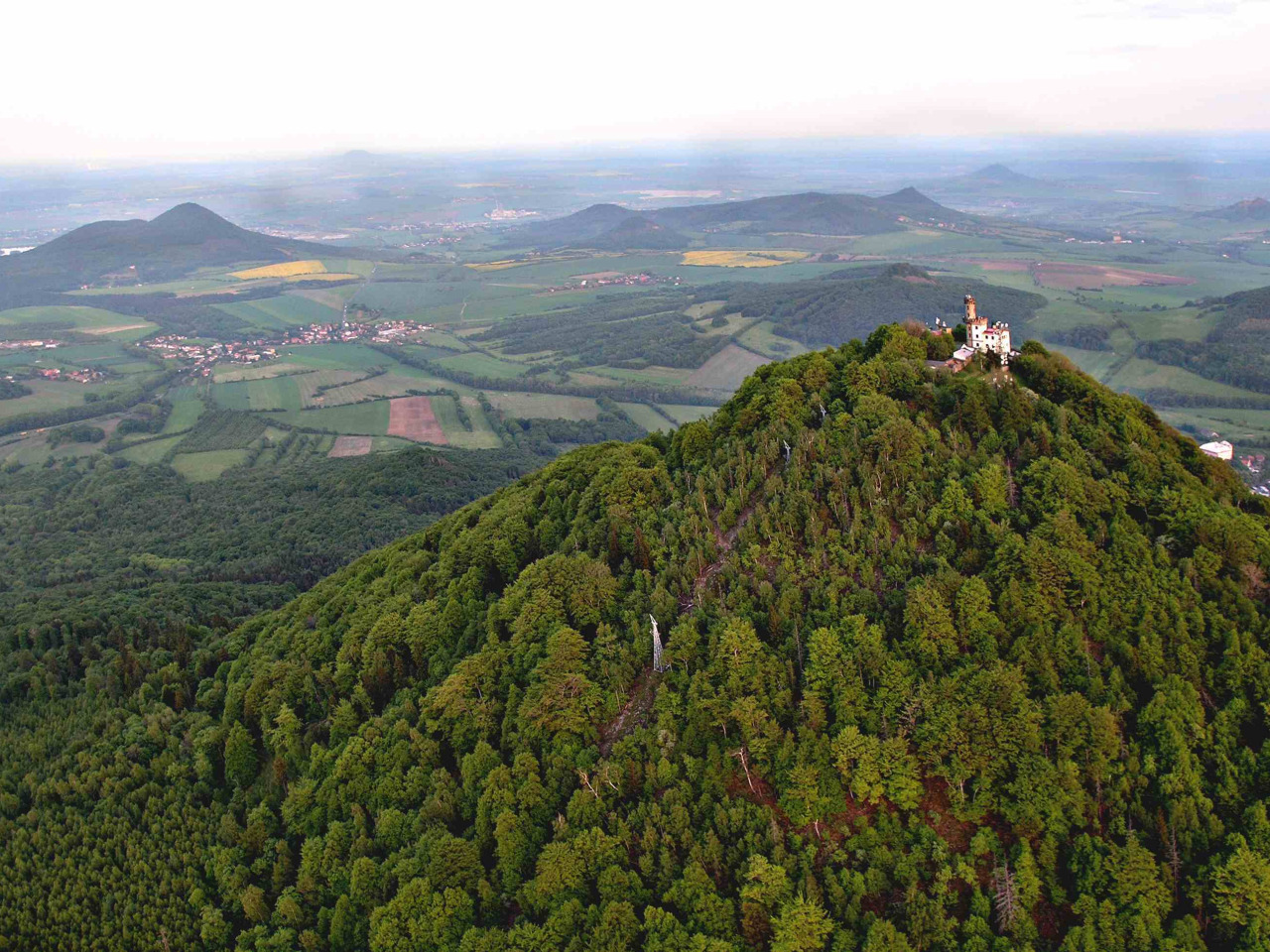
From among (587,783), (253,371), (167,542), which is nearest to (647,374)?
(253,371)

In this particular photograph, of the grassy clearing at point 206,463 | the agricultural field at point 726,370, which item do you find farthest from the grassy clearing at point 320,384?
the agricultural field at point 726,370

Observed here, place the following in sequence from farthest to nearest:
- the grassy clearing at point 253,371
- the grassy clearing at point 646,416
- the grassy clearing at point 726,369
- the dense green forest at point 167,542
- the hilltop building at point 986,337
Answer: the grassy clearing at point 253,371, the grassy clearing at point 726,369, the grassy clearing at point 646,416, the dense green forest at point 167,542, the hilltop building at point 986,337

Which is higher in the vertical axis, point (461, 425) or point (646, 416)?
point (461, 425)

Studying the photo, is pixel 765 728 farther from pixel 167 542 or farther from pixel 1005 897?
pixel 167 542

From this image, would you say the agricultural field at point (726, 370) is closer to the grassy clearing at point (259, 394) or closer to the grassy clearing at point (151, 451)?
the grassy clearing at point (259, 394)

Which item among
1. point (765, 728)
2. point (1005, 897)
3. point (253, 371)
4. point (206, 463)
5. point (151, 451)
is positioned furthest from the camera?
point (253, 371)

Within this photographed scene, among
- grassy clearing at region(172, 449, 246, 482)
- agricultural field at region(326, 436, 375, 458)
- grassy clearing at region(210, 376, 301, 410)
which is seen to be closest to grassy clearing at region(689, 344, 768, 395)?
agricultural field at region(326, 436, 375, 458)
